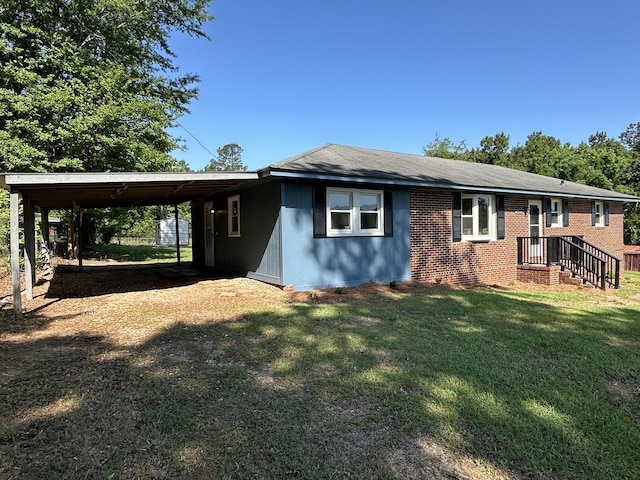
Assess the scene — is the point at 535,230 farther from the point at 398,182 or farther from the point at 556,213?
the point at 398,182

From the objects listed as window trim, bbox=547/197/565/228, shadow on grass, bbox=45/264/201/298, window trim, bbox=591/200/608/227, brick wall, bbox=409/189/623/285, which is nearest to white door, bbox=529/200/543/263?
brick wall, bbox=409/189/623/285

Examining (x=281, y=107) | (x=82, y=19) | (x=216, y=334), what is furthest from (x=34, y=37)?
(x=216, y=334)

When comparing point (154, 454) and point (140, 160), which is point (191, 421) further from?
point (140, 160)

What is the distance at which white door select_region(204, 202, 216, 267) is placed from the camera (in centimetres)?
1252

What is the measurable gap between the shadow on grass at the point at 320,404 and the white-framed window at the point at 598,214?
12722 millimetres

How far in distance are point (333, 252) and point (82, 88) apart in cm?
1078

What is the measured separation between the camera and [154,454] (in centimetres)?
238

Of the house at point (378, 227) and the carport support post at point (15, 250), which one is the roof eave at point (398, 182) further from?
the carport support post at point (15, 250)

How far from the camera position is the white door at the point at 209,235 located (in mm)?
12516

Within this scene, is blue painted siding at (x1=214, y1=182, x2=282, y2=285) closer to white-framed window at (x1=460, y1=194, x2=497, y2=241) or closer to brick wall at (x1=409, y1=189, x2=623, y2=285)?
brick wall at (x1=409, y1=189, x2=623, y2=285)

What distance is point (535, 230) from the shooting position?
12805 millimetres

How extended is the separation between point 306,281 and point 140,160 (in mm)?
9238

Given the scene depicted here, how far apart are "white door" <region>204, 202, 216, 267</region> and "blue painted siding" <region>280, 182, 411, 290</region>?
5.23m

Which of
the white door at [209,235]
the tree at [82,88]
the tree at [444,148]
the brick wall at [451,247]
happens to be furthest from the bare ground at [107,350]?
the tree at [444,148]
